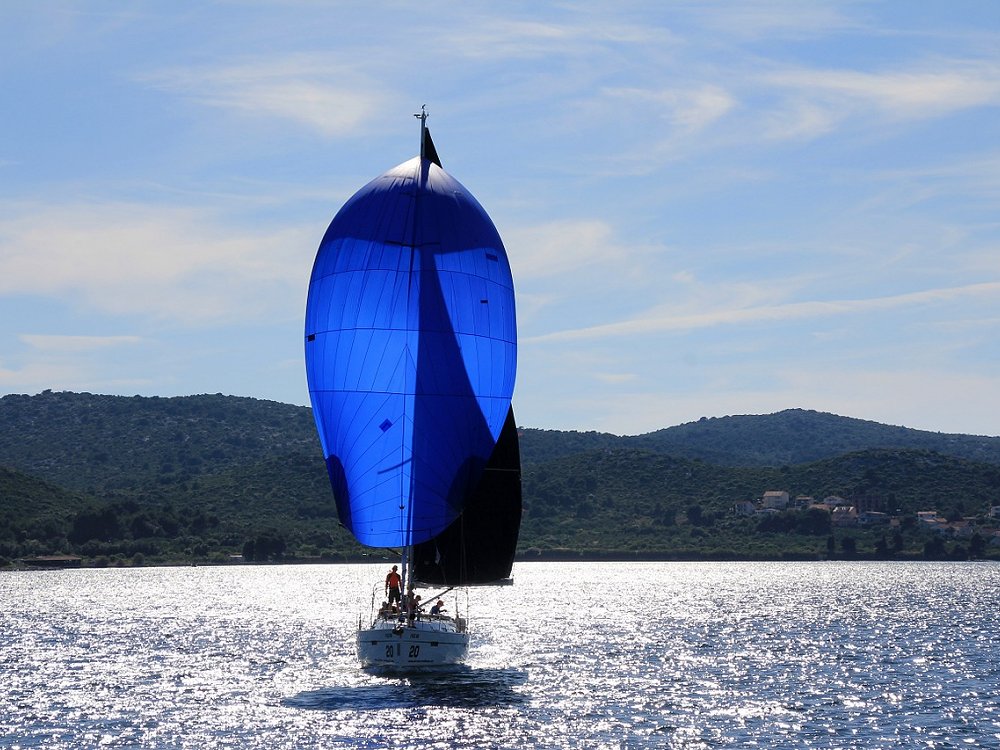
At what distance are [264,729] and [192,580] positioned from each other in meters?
126

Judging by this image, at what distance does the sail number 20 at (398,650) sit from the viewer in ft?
163

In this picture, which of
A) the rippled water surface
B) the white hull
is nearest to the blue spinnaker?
the white hull

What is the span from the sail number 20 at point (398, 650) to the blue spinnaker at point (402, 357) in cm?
372

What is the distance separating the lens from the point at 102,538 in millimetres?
188500

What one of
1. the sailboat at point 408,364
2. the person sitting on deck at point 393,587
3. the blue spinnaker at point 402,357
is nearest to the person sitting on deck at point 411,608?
the sailboat at point 408,364

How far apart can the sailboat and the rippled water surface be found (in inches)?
214

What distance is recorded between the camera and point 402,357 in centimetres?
4853

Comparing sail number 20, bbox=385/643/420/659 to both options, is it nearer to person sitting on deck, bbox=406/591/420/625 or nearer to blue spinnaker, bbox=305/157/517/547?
person sitting on deck, bbox=406/591/420/625

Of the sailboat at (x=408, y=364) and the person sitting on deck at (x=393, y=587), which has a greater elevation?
the sailboat at (x=408, y=364)

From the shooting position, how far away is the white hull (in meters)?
49.7

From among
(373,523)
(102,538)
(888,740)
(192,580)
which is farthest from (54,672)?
(102,538)

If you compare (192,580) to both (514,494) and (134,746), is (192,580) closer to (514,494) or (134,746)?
(514,494)

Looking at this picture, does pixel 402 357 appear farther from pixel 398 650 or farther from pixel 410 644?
pixel 398 650

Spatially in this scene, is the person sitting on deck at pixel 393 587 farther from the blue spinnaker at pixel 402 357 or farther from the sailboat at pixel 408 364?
the blue spinnaker at pixel 402 357
